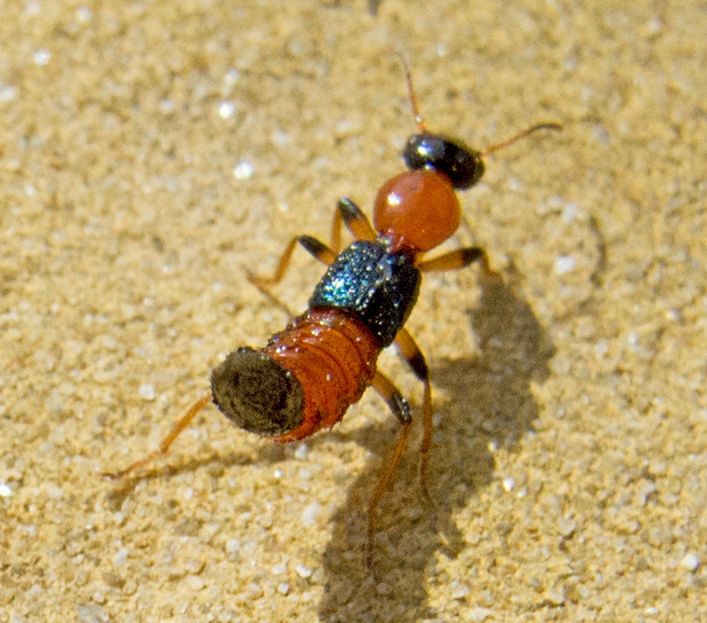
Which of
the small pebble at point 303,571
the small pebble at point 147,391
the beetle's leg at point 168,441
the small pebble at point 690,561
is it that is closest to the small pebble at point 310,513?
the small pebble at point 303,571

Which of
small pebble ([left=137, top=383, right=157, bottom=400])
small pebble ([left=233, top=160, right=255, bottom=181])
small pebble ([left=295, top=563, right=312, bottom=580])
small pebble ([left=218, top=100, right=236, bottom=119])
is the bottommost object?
small pebble ([left=295, top=563, right=312, bottom=580])

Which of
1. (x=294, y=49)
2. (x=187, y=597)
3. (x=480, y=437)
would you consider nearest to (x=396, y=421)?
(x=480, y=437)

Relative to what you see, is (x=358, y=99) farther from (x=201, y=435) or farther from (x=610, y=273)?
(x=201, y=435)

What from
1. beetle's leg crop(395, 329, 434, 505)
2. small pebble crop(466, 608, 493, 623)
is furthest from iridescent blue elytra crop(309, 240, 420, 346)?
small pebble crop(466, 608, 493, 623)

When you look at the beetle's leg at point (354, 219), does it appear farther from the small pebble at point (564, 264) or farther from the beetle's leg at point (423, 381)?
the small pebble at point (564, 264)

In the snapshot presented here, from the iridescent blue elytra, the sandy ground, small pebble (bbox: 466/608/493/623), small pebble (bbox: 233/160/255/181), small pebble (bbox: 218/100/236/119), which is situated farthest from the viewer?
small pebble (bbox: 218/100/236/119)

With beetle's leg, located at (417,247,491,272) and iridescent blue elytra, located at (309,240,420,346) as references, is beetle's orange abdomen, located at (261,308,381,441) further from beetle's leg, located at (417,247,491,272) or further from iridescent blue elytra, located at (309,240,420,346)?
beetle's leg, located at (417,247,491,272)
